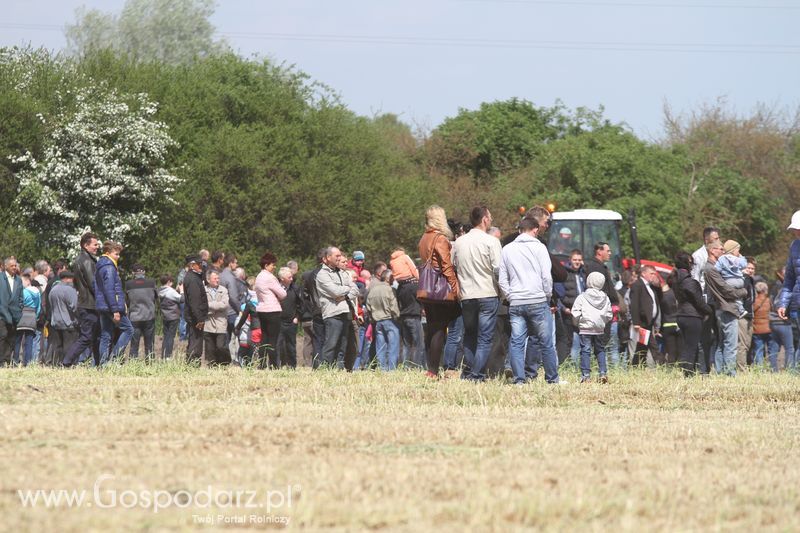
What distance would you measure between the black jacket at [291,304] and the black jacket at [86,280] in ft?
12.0

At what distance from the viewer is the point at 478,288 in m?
13.9

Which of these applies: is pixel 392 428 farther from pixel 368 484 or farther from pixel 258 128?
pixel 258 128

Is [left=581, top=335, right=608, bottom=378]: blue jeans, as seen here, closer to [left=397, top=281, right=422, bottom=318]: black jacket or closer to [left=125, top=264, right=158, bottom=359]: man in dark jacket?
[left=397, top=281, right=422, bottom=318]: black jacket

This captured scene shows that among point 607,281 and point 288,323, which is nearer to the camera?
point 607,281

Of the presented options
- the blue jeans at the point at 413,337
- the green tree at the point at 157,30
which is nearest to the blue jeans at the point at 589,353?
the blue jeans at the point at 413,337

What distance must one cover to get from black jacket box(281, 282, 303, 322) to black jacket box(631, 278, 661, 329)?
5.28 meters

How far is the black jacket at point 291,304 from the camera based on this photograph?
20.3m

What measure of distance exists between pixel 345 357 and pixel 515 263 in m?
5.06

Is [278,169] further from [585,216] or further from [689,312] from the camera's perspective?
[689,312]

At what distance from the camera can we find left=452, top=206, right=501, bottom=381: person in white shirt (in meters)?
13.9

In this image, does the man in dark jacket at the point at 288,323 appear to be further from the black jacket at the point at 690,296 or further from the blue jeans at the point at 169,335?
the black jacket at the point at 690,296

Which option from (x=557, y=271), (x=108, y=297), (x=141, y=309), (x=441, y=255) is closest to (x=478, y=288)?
(x=441, y=255)

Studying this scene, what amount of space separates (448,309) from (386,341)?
20.0 ft

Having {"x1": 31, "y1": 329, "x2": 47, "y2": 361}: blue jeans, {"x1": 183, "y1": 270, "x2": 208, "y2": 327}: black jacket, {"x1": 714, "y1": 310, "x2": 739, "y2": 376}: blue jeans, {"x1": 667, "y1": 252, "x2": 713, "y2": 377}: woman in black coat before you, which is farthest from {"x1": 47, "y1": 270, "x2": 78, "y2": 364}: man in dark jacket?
{"x1": 714, "y1": 310, "x2": 739, "y2": 376}: blue jeans
